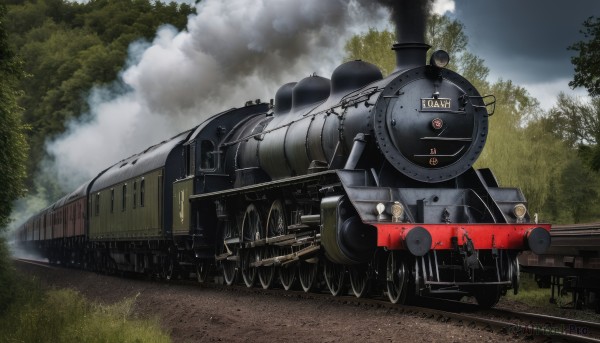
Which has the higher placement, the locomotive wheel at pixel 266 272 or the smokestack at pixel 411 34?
the smokestack at pixel 411 34

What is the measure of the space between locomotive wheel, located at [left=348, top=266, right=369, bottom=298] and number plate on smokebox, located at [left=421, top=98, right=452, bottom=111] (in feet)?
8.34

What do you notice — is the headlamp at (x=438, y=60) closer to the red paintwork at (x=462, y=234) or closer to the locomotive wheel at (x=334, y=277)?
the red paintwork at (x=462, y=234)

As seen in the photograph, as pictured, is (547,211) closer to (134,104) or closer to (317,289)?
(134,104)

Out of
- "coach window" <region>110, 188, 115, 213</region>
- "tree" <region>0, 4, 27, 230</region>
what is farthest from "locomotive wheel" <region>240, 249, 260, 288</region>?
A: "coach window" <region>110, 188, 115, 213</region>

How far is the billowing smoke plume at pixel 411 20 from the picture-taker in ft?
41.8

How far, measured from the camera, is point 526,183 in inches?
1216

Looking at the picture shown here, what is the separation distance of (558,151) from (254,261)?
65.3 ft

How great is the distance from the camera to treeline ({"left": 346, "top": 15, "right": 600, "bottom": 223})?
2984 centimetres

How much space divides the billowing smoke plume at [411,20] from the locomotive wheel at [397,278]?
341cm

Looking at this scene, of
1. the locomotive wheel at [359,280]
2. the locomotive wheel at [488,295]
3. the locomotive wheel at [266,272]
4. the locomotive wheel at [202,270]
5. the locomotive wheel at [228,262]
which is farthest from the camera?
the locomotive wheel at [202,270]

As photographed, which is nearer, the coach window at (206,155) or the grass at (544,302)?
the grass at (544,302)

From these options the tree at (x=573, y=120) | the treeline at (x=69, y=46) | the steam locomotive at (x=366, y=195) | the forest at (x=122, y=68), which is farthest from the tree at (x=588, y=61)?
the treeline at (x=69, y=46)

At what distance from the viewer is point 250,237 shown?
16281 millimetres

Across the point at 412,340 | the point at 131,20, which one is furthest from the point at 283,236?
the point at 131,20
